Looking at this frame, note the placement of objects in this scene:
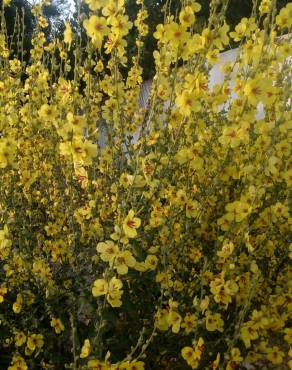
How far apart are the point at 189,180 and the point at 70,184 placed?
59 cm

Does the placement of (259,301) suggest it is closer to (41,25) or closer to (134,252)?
(134,252)

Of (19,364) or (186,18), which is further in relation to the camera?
(19,364)

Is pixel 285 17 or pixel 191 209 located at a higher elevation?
pixel 285 17

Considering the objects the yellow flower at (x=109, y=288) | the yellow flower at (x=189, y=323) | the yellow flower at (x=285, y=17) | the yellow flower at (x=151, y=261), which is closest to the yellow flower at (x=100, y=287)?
the yellow flower at (x=109, y=288)

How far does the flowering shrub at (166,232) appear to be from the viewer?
170 cm

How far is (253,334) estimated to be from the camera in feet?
6.19

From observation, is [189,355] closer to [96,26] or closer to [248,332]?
[248,332]

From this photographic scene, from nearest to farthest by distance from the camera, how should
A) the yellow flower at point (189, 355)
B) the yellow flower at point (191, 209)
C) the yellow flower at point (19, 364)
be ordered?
the yellow flower at point (189, 355) < the yellow flower at point (19, 364) < the yellow flower at point (191, 209)

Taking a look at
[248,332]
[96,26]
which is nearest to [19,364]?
[248,332]

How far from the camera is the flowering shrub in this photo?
170 cm

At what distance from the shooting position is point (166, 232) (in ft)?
6.58

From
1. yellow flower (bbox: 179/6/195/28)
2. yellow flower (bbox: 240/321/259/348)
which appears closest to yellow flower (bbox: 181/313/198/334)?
yellow flower (bbox: 240/321/259/348)

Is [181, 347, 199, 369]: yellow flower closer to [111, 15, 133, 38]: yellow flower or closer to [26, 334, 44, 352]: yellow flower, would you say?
[26, 334, 44, 352]: yellow flower

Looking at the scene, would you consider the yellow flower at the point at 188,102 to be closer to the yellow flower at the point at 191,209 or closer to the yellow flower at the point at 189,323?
the yellow flower at the point at 191,209
